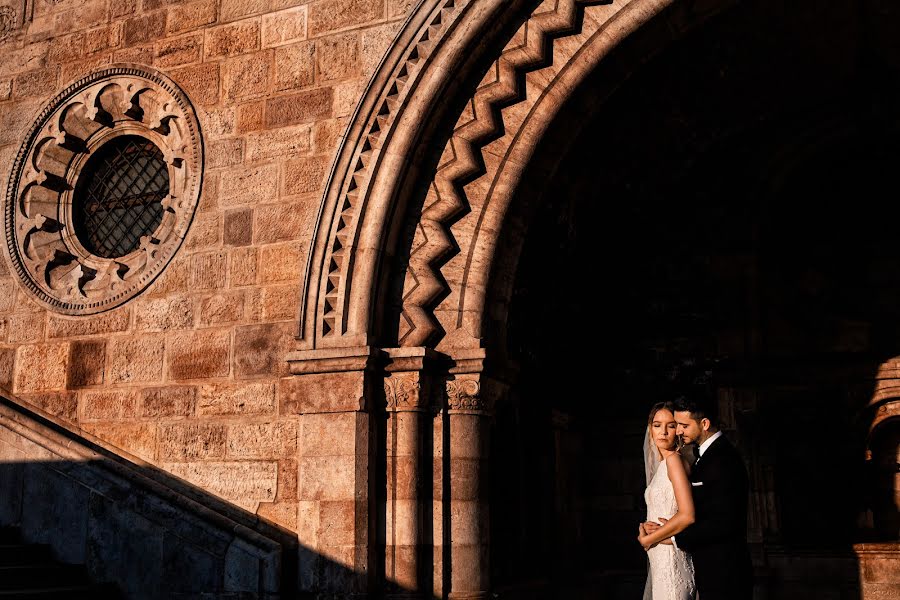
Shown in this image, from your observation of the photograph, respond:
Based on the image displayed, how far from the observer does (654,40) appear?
6.85 meters

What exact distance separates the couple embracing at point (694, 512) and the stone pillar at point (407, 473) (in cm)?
221

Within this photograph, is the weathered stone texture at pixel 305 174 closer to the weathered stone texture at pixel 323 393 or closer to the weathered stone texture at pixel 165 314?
the weathered stone texture at pixel 165 314

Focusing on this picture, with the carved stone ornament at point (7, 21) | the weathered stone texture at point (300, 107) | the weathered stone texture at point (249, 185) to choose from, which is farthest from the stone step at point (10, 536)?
the carved stone ornament at point (7, 21)

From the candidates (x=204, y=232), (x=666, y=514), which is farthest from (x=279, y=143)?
(x=666, y=514)

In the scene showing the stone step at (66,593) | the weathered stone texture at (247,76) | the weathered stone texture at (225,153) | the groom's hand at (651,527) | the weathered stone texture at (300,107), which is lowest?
the stone step at (66,593)

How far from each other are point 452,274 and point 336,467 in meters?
1.54

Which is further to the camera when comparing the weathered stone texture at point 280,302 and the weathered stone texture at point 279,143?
the weathered stone texture at point 279,143

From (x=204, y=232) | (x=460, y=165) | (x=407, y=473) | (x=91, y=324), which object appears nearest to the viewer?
(x=407, y=473)

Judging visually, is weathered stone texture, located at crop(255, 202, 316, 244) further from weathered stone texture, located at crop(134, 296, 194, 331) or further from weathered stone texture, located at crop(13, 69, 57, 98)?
weathered stone texture, located at crop(13, 69, 57, 98)

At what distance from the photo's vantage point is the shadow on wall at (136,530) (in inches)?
245

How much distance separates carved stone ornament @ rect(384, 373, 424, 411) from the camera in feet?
21.7

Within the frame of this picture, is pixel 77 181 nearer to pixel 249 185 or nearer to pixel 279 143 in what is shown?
pixel 249 185

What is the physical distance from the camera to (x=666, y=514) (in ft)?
14.9

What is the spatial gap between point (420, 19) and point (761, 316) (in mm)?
4002
